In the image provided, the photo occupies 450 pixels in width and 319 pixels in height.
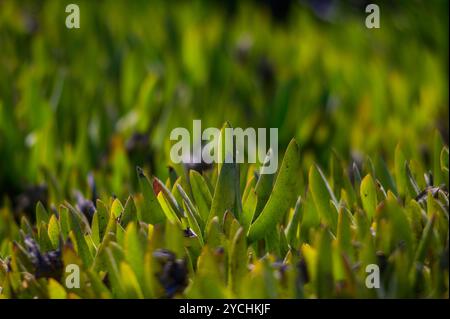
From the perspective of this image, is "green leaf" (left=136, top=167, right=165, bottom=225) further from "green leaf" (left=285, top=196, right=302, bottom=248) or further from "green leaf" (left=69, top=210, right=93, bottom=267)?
"green leaf" (left=285, top=196, right=302, bottom=248)

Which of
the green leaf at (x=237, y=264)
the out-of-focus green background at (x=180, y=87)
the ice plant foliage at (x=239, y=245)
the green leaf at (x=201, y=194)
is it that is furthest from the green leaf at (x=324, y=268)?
the out-of-focus green background at (x=180, y=87)

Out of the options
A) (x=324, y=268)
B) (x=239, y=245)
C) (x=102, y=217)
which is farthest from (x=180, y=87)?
(x=324, y=268)

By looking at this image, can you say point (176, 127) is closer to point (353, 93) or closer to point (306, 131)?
point (306, 131)

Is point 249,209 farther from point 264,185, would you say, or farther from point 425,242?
point 425,242

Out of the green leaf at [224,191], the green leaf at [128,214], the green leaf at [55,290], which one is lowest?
the green leaf at [55,290]

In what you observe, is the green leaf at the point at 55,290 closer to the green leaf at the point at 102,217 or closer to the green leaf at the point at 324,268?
the green leaf at the point at 102,217
